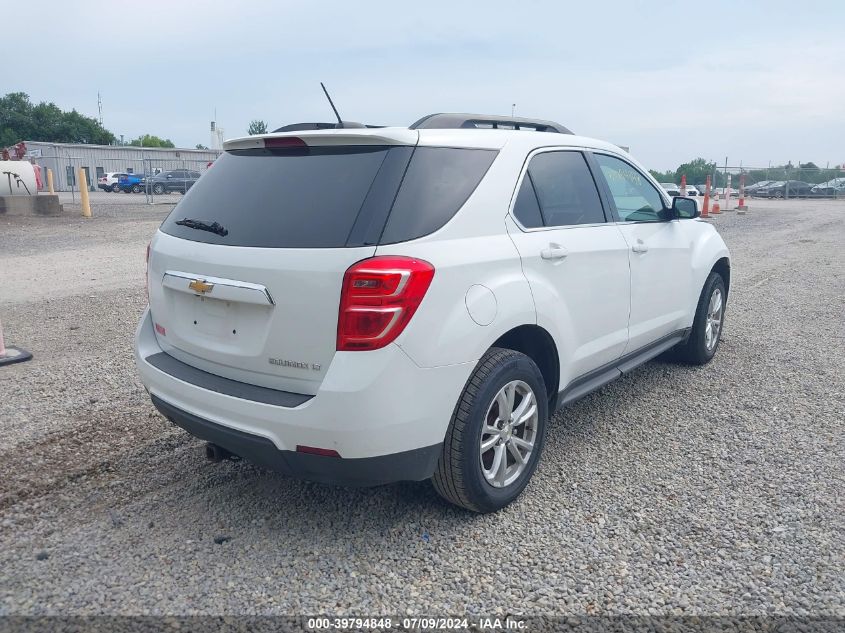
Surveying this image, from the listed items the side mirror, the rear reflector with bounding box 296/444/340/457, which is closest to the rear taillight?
the rear reflector with bounding box 296/444/340/457

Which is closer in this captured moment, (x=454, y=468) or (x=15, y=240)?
(x=454, y=468)

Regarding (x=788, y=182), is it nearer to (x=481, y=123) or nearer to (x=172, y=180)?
(x=172, y=180)

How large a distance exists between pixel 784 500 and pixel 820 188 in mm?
38940

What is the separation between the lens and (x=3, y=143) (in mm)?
72250

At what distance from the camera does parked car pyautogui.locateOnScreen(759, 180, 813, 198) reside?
37.3m

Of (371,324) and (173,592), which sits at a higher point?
(371,324)

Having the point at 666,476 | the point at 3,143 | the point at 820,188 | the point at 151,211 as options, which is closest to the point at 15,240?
the point at 151,211

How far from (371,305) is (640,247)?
2316 mm

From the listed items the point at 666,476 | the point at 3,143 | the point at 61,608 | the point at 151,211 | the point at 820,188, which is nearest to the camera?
the point at 61,608

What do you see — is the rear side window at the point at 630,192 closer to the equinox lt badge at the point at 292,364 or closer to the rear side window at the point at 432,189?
the rear side window at the point at 432,189

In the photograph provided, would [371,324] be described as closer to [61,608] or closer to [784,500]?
[61,608]

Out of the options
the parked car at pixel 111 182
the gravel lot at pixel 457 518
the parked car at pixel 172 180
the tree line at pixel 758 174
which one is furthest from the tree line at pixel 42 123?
the gravel lot at pixel 457 518

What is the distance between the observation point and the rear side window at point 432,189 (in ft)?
9.53

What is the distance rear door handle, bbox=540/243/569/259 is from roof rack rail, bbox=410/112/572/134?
746mm
